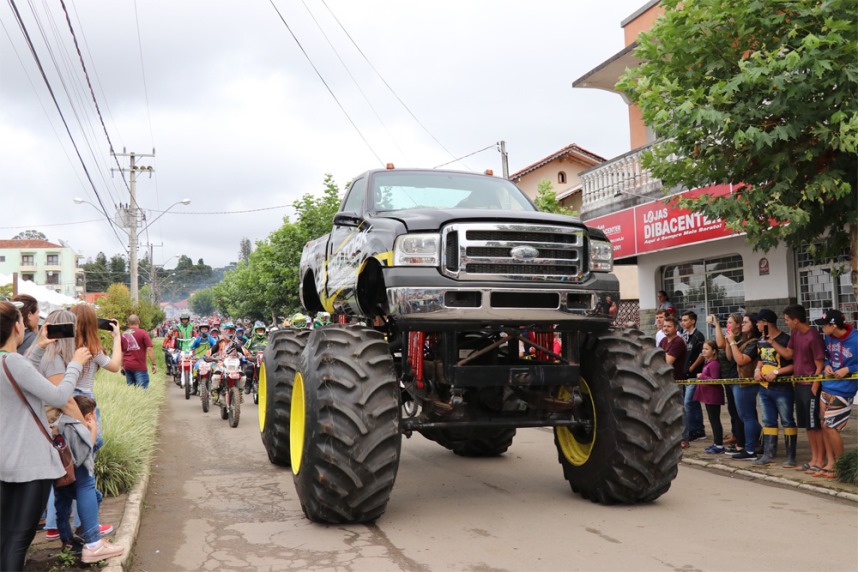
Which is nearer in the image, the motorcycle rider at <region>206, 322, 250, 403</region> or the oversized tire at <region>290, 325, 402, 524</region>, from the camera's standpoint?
the oversized tire at <region>290, 325, 402, 524</region>

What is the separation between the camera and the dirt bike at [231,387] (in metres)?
13.2

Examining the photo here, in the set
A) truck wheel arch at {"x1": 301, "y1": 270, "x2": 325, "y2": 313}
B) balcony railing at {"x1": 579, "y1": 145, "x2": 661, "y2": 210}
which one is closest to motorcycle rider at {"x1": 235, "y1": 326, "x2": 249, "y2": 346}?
truck wheel arch at {"x1": 301, "y1": 270, "x2": 325, "y2": 313}

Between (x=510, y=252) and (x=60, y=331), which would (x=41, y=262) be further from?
(x=510, y=252)

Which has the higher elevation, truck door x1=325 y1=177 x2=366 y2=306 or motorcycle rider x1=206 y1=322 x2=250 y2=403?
truck door x1=325 y1=177 x2=366 y2=306

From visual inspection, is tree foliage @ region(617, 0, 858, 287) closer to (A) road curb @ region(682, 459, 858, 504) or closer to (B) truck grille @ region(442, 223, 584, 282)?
(B) truck grille @ region(442, 223, 584, 282)

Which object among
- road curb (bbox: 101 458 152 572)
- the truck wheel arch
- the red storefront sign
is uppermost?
the red storefront sign

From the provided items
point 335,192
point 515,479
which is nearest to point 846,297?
point 515,479

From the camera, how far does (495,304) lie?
618cm

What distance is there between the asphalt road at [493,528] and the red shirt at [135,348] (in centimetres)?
577

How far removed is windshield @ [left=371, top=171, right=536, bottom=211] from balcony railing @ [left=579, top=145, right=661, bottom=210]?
8413 millimetres

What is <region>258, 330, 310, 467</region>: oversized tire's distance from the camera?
862 centimetres

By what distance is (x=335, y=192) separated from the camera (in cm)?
3180

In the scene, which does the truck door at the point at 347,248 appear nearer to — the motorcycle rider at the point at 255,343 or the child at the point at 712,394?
the child at the point at 712,394

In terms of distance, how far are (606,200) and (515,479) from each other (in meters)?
10.9
